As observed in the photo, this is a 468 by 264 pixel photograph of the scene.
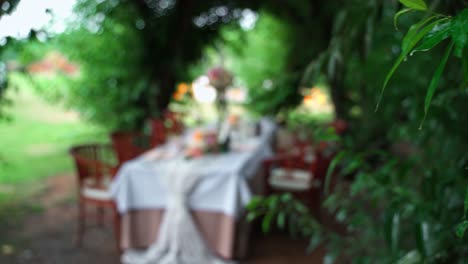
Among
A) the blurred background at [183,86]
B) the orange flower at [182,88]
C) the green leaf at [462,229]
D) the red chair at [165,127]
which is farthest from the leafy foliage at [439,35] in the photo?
the orange flower at [182,88]

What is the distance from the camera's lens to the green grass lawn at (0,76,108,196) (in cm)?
526

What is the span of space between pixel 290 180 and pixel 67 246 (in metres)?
1.88

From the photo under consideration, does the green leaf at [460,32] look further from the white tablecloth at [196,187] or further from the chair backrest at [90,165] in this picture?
the chair backrest at [90,165]

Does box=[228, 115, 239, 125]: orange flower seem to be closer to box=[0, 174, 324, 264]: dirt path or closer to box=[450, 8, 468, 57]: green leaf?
box=[0, 174, 324, 264]: dirt path

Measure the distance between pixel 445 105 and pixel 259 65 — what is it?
481 cm

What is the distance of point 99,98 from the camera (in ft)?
15.4

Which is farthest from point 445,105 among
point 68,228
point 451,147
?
point 68,228

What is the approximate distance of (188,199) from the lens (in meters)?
3.02

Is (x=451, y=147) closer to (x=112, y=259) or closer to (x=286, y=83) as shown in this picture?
(x=112, y=259)

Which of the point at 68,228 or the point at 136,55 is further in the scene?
the point at 136,55

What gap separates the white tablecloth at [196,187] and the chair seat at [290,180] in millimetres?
674

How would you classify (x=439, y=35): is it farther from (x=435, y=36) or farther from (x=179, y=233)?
(x=179, y=233)

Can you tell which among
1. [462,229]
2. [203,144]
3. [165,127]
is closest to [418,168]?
[462,229]

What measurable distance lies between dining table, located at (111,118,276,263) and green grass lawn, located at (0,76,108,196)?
109 centimetres
